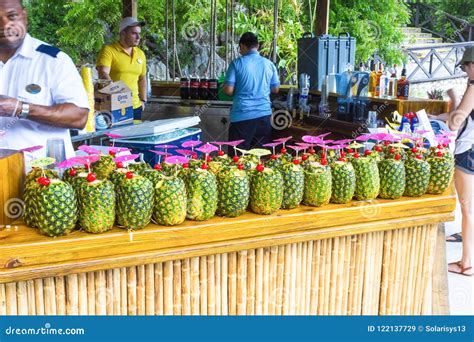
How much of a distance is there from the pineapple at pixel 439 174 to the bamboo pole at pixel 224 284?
105 centimetres

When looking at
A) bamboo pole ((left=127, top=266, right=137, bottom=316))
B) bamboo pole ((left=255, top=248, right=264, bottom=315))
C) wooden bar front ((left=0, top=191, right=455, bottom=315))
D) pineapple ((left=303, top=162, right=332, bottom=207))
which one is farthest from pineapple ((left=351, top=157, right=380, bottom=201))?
bamboo pole ((left=127, top=266, right=137, bottom=316))

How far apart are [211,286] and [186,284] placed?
98mm

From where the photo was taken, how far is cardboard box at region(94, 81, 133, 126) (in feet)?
15.1

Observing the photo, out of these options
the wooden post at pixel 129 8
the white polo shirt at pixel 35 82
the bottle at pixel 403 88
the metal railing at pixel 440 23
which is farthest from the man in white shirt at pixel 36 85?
the metal railing at pixel 440 23

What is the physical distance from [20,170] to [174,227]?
554mm

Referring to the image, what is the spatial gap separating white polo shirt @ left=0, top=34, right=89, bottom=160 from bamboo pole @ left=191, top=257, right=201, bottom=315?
993 millimetres

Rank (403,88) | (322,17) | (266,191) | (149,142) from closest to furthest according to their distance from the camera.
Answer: (266,191) → (149,142) → (403,88) → (322,17)

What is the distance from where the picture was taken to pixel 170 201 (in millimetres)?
1908

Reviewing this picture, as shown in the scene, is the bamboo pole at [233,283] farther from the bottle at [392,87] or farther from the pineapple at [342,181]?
the bottle at [392,87]

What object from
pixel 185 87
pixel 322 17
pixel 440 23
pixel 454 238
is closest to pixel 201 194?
pixel 454 238

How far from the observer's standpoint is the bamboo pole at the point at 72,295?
1.83m

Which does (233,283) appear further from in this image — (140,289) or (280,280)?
(140,289)

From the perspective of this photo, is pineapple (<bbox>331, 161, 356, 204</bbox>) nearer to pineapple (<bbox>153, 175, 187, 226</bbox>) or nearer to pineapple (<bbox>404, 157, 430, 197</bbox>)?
pineapple (<bbox>404, 157, 430, 197</bbox>)
